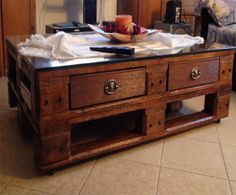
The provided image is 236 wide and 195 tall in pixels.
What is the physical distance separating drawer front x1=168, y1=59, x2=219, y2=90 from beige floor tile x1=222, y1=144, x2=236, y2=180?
1.07 ft

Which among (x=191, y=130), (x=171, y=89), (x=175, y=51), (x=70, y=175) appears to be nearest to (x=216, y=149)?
(x=191, y=130)

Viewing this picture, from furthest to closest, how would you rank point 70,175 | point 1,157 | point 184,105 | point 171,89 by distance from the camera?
point 184,105
point 171,89
point 1,157
point 70,175

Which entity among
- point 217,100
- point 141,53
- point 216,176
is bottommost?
point 216,176

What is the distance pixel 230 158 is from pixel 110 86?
0.61 metres

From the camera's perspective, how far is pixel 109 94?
1264mm

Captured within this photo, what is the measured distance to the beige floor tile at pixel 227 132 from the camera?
61.4 inches

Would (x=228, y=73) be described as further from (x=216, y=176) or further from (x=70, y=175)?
(x=70, y=175)

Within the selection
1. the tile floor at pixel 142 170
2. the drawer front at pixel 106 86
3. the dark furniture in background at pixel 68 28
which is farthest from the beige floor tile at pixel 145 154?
the dark furniture in background at pixel 68 28

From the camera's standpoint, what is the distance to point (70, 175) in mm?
1235

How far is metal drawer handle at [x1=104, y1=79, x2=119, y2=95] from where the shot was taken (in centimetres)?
125

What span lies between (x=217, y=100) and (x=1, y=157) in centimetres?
106

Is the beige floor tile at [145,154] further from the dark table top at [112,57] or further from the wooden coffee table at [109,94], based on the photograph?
the dark table top at [112,57]

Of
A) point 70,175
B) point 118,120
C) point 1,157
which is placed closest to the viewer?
point 70,175

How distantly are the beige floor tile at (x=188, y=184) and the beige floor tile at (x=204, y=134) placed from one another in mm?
345
